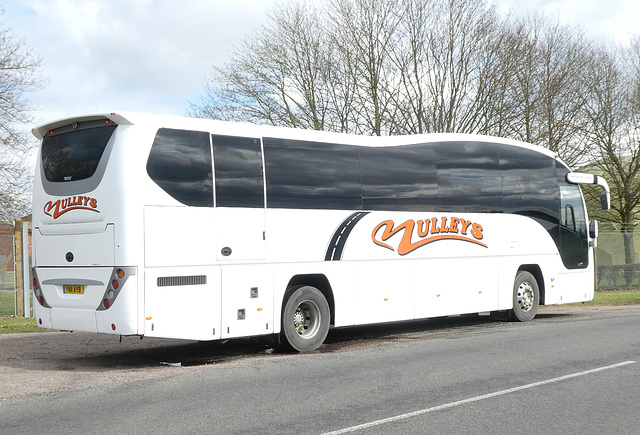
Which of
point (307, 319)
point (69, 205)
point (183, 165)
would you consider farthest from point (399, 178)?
point (69, 205)

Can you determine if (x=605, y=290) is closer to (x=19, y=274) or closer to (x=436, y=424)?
(x=19, y=274)

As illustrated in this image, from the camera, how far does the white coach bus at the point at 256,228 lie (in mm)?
9789

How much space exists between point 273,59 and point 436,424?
951 inches

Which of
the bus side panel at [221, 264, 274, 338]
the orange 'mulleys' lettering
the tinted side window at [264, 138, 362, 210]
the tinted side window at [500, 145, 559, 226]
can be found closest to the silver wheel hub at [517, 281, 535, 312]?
the tinted side window at [500, 145, 559, 226]

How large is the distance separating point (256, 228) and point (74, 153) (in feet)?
9.11

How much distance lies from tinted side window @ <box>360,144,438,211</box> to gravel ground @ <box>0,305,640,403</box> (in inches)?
96.1

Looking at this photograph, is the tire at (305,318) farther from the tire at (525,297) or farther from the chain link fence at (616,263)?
the chain link fence at (616,263)

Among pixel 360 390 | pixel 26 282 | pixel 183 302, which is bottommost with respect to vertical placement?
pixel 360 390

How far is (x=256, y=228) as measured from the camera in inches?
430

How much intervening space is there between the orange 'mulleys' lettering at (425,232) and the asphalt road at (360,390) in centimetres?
177

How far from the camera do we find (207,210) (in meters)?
10.3

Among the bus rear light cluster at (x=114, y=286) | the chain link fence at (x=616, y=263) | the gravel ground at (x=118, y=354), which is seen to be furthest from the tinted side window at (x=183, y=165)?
the chain link fence at (x=616, y=263)

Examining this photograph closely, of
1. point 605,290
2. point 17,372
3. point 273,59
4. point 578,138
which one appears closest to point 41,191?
point 17,372

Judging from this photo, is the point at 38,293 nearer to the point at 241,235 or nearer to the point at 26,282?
the point at 241,235
